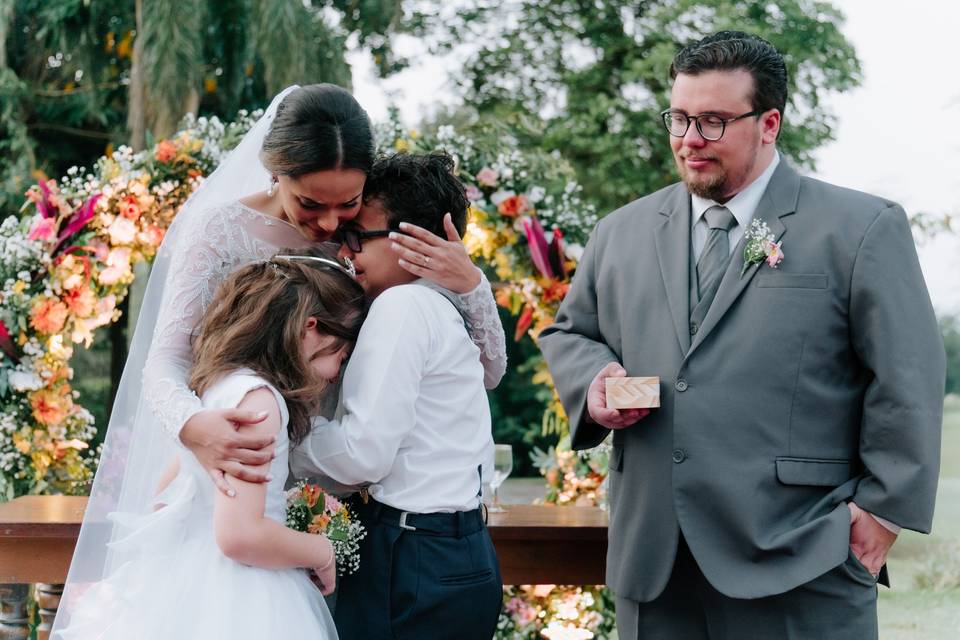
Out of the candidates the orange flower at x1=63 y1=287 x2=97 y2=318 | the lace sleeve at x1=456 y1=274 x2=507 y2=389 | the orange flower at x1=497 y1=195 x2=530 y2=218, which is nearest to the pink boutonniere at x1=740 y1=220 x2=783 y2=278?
the lace sleeve at x1=456 y1=274 x2=507 y2=389

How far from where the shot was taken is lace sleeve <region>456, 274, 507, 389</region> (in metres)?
2.80

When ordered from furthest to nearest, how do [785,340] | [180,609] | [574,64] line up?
[574,64], [785,340], [180,609]

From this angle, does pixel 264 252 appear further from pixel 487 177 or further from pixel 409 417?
pixel 487 177

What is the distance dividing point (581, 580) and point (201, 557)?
1.91 metres

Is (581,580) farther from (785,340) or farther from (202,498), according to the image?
(202,498)

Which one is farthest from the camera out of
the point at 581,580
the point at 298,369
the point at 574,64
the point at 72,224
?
the point at 574,64

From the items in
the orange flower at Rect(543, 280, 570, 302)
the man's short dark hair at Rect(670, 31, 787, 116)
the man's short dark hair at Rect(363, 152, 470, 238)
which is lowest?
the orange flower at Rect(543, 280, 570, 302)

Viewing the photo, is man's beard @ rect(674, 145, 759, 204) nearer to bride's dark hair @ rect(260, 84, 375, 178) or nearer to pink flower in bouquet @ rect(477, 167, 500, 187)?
bride's dark hair @ rect(260, 84, 375, 178)

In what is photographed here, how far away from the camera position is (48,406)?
474cm

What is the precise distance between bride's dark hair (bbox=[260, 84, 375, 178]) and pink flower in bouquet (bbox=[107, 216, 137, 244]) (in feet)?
7.00

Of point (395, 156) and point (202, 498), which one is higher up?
point (395, 156)

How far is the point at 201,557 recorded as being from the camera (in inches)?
92.4

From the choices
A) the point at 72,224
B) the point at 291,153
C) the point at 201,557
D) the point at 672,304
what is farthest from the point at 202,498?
the point at 72,224

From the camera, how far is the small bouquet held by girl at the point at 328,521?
246 cm
